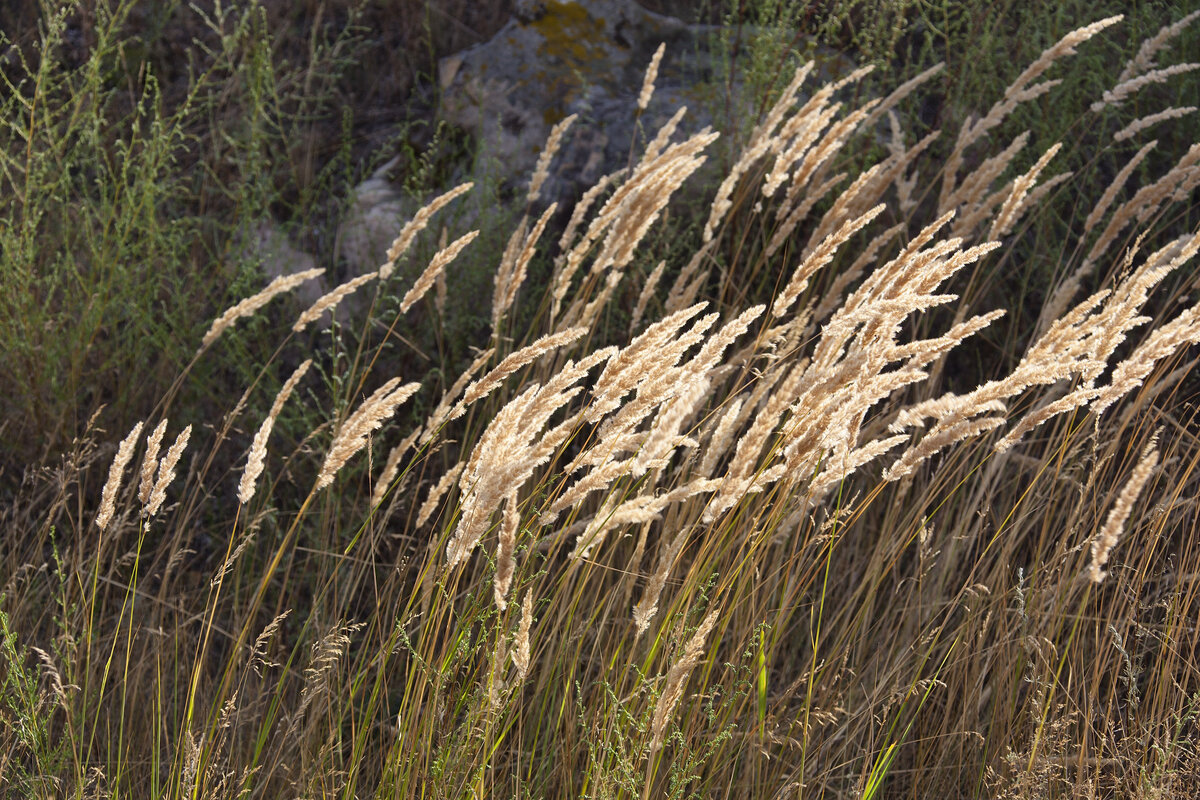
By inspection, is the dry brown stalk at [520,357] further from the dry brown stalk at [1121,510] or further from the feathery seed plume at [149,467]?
the dry brown stalk at [1121,510]

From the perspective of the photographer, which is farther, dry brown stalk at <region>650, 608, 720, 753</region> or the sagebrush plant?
the sagebrush plant

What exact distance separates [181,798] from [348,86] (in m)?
3.68

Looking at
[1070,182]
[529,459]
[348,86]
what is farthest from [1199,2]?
[348,86]

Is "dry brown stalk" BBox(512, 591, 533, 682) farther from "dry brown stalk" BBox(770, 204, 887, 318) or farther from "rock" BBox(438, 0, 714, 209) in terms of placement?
"rock" BBox(438, 0, 714, 209)

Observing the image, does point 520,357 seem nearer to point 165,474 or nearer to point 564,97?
point 165,474

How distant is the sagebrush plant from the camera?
4.42 feet

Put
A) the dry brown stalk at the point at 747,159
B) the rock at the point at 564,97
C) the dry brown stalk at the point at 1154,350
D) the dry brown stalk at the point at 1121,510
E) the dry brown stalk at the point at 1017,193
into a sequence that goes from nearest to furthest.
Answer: the dry brown stalk at the point at 1121,510, the dry brown stalk at the point at 1154,350, the dry brown stalk at the point at 1017,193, the dry brown stalk at the point at 747,159, the rock at the point at 564,97

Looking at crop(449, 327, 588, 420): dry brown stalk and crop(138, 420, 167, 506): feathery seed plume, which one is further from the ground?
crop(449, 327, 588, 420): dry brown stalk

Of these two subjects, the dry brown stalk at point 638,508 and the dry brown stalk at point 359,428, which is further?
the dry brown stalk at point 359,428

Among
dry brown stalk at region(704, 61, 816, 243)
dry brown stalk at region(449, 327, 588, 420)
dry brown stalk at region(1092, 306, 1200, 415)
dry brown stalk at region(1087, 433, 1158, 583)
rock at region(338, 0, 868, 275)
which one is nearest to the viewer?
dry brown stalk at region(1087, 433, 1158, 583)

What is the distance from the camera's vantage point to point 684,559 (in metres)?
2.04

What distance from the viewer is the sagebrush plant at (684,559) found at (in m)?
1.35

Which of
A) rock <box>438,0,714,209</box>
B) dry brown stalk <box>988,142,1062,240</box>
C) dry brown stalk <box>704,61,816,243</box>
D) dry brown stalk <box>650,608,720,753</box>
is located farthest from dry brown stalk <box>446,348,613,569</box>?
rock <box>438,0,714,209</box>

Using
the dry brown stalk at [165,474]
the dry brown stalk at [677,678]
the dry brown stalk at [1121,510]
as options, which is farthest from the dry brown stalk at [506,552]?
the dry brown stalk at [1121,510]
